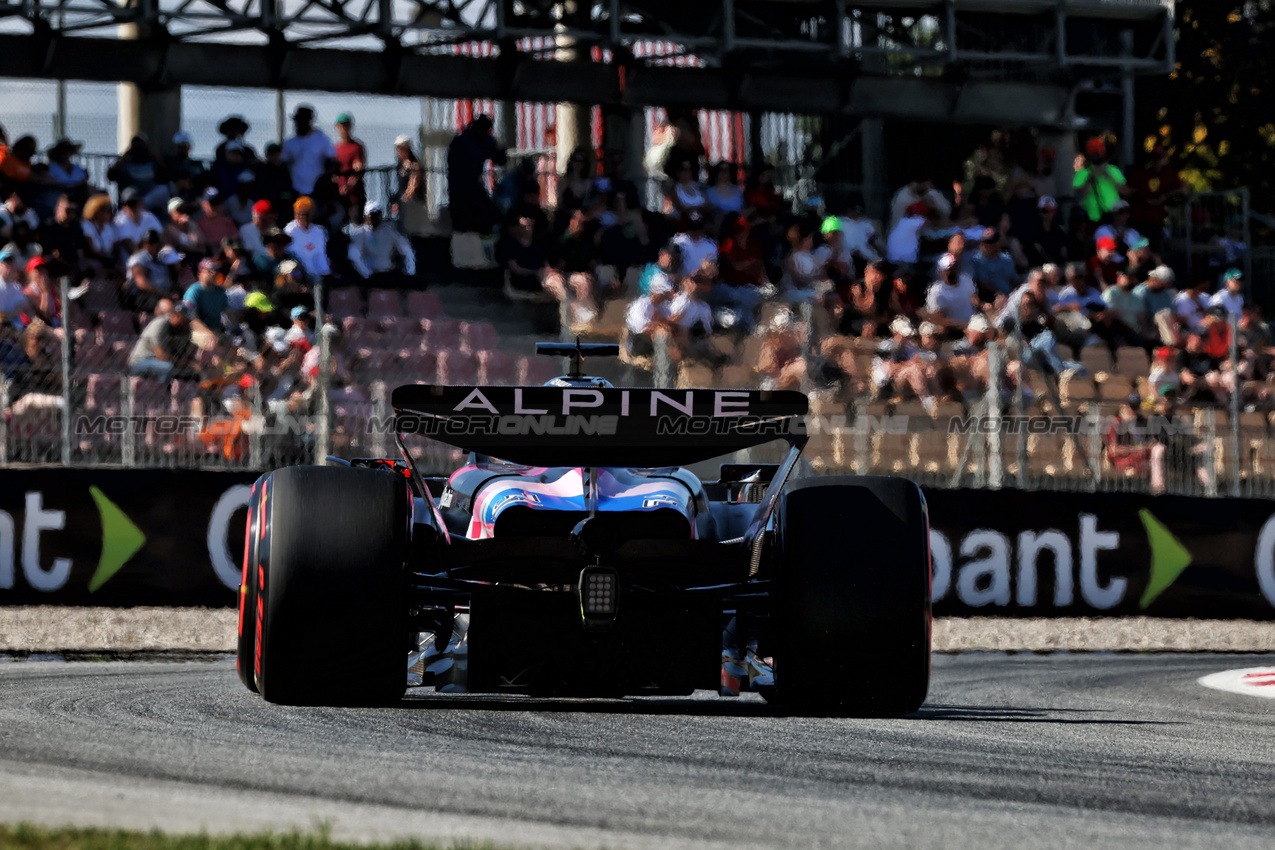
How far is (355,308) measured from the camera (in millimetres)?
16500

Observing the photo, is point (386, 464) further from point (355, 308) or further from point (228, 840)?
point (355, 308)

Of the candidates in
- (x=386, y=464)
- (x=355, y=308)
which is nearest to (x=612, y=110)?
(x=355, y=308)

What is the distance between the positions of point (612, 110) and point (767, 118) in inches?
103

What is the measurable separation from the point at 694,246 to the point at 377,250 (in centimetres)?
287

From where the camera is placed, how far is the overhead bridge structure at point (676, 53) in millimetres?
19762

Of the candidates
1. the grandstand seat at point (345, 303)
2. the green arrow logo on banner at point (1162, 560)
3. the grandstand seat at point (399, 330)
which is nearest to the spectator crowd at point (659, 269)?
the grandstand seat at point (345, 303)

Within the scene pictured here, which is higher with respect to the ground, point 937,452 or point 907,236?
point 907,236

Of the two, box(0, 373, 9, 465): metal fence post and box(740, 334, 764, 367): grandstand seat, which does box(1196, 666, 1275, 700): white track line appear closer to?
box(740, 334, 764, 367): grandstand seat

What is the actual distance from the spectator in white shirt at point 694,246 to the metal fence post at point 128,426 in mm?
6004

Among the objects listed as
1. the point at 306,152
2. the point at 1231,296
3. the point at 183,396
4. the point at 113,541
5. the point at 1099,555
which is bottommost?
the point at 1099,555

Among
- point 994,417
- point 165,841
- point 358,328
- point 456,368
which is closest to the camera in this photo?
point 165,841

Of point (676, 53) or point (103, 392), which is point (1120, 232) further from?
point (103, 392)

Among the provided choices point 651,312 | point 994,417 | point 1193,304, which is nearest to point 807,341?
point 994,417

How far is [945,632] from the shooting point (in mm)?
14352
